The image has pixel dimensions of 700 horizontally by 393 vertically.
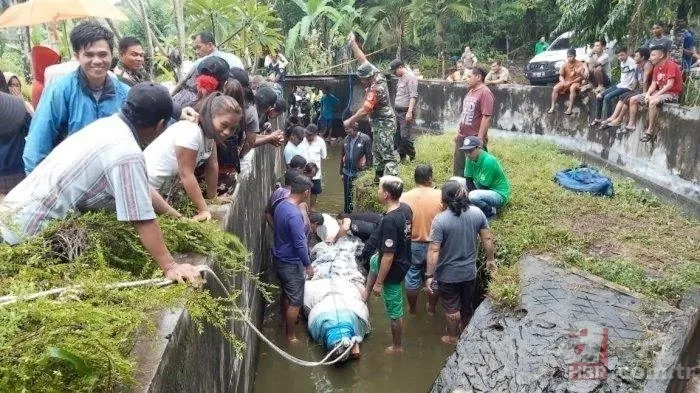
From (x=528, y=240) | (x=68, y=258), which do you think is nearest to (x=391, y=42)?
(x=528, y=240)

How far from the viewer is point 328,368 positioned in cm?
558

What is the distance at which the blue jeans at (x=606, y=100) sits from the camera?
10070 mm

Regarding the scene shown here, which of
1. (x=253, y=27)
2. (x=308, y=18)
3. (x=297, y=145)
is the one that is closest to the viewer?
(x=297, y=145)

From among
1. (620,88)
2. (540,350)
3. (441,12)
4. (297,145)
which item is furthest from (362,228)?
(441,12)

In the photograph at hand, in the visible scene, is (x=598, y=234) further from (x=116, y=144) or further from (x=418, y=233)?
(x=116, y=144)

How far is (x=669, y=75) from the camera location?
8.44m

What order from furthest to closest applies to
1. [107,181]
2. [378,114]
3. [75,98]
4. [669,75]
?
[378,114]
[669,75]
[75,98]
[107,181]

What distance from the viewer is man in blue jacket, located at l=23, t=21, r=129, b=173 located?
3215mm

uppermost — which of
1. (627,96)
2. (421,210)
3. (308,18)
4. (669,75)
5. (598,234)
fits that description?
(308,18)

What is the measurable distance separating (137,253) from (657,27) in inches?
391

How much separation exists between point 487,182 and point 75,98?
493 centimetres

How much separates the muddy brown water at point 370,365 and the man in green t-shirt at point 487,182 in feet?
4.65

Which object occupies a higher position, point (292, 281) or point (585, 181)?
point (585, 181)

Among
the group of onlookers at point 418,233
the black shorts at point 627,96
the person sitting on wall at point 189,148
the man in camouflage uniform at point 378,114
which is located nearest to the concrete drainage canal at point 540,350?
the group of onlookers at point 418,233
